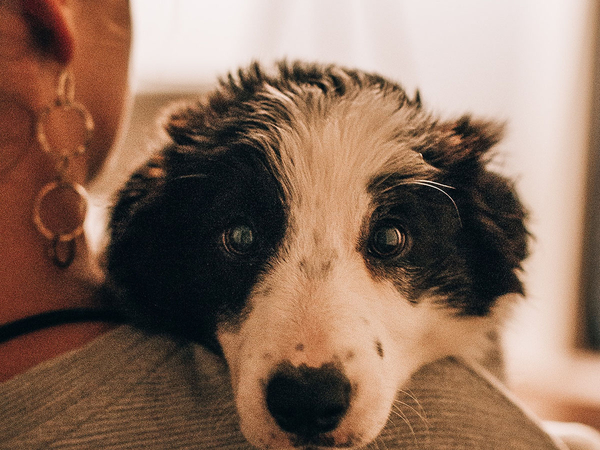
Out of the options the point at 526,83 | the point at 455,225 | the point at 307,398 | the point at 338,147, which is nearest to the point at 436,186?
the point at 455,225

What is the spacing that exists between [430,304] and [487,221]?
0.25m

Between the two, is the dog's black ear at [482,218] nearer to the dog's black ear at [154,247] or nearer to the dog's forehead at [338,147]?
the dog's forehead at [338,147]

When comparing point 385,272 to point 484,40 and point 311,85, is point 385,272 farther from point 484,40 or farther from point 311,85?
point 484,40

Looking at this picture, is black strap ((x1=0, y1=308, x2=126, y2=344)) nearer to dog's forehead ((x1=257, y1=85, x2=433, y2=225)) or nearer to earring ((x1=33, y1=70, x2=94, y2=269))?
earring ((x1=33, y1=70, x2=94, y2=269))

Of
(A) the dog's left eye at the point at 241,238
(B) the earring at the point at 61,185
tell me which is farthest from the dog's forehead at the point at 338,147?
(B) the earring at the point at 61,185

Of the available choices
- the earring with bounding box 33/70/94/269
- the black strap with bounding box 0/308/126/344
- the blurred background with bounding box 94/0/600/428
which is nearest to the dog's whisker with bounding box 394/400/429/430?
the black strap with bounding box 0/308/126/344

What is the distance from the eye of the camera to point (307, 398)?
2.87 ft

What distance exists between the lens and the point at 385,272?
46.8 inches

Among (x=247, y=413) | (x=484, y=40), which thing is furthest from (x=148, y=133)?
(x=484, y=40)

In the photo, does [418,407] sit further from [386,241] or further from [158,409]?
[158,409]

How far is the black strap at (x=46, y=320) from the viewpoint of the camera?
38.9 inches

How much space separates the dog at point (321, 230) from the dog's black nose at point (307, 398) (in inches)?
2.6

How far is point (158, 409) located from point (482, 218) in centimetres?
83

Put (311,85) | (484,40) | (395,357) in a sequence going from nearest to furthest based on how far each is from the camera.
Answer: (395,357) < (311,85) < (484,40)
